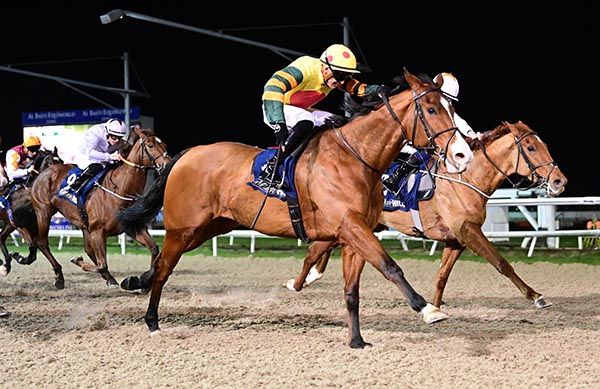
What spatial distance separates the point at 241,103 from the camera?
130 feet

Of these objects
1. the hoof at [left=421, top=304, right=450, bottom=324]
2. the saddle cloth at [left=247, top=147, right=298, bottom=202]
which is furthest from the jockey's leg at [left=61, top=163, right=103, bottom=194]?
the hoof at [left=421, top=304, right=450, bottom=324]

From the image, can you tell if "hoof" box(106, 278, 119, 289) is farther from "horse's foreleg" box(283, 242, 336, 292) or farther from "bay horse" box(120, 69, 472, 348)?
"bay horse" box(120, 69, 472, 348)

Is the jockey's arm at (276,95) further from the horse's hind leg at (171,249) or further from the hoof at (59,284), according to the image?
the hoof at (59,284)

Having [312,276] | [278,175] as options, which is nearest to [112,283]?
[312,276]

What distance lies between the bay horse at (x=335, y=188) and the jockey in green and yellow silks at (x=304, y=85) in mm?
191

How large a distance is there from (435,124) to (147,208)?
326cm

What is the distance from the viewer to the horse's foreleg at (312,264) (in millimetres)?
9086

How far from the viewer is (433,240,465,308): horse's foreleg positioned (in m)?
8.27

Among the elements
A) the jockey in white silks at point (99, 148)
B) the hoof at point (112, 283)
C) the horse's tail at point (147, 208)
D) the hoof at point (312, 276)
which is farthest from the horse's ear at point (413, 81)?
the hoof at point (112, 283)

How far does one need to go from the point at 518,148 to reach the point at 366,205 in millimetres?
2902

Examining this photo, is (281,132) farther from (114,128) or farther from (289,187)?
(114,128)

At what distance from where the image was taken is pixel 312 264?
9320mm

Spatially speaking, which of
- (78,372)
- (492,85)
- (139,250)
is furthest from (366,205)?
(492,85)

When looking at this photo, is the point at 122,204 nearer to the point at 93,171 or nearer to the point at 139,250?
the point at 93,171
